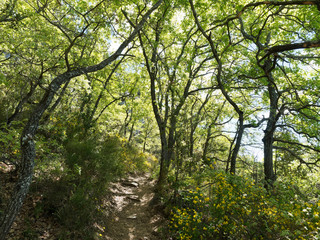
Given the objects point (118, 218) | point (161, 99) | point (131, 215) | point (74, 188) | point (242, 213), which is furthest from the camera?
point (161, 99)

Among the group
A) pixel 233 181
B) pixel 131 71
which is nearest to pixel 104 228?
→ pixel 233 181

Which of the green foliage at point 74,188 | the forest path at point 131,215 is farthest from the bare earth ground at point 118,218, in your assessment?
the green foliage at point 74,188

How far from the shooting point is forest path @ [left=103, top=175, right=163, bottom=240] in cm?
576

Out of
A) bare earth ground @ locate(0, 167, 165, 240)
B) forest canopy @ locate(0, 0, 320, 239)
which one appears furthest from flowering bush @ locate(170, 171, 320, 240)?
bare earth ground @ locate(0, 167, 165, 240)

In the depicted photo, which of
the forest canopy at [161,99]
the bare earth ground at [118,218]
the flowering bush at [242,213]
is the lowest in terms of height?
the bare earth ground at [118,218]

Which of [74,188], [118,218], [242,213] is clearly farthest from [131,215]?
[242,213]

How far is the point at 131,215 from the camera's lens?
6.98 m

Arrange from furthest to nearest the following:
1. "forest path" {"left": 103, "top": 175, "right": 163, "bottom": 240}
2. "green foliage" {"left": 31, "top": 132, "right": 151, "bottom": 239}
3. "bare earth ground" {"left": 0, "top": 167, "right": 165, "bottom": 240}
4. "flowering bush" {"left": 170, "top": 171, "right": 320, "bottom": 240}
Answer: "forest path" {"left": 103, "top": 175, "right": 163, "bottom": 240} < "green foliage" {"left": 31, "top": 132, "right": 151, "bottom": 239} < "bare earth ground" {"left": 0, "top": 167, "right": 165, "bottom": 240} < "flowering bush" {"left": 170, "top": 171, "right": 320, "bottom": 240}

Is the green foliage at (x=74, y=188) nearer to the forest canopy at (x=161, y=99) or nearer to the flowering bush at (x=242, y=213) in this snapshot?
the forest canopy at (x=161, y=99)

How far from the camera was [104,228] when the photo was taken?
5391 millimetres

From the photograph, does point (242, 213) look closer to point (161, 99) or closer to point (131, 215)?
point (131, 215)

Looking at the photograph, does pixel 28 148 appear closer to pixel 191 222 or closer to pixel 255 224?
pixel 191 222

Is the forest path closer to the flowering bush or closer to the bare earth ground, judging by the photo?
the bare earth ground

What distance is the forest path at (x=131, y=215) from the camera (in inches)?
227
